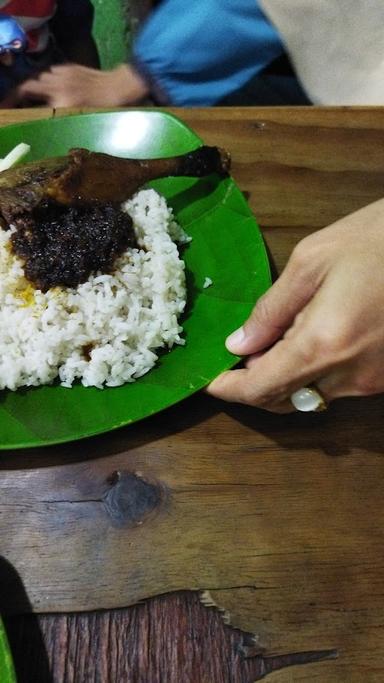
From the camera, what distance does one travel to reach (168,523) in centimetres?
114

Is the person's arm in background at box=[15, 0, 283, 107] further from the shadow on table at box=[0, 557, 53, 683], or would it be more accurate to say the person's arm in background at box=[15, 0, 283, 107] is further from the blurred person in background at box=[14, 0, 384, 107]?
the shadow on table at box=[0, 557, 53, 683]

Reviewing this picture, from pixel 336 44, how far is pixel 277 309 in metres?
1.18

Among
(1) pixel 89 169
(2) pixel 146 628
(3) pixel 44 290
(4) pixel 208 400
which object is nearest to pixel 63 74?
(1) pixel 89 169

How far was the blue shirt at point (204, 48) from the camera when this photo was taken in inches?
75.7

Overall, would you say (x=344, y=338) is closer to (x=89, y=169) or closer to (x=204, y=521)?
(x=204, y=521)

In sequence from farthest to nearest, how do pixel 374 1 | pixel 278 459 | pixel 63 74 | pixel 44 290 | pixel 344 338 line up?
pixel 63 74
pixel 374 1
pixel 44 290
pixel 278 459
pixel 344 338

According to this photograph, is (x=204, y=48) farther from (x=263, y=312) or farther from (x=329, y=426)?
(x=329, y=426)

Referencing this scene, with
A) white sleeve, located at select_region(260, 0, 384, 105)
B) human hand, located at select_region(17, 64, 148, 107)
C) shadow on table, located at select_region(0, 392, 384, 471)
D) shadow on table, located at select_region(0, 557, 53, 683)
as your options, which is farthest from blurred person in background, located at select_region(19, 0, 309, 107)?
shadow on table, located at select_region(0, 557, 53, 683)

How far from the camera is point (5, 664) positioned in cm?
87

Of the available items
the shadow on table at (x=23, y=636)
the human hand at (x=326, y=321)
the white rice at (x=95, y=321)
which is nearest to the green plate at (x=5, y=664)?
the shadow on table at (x=23, y=636)

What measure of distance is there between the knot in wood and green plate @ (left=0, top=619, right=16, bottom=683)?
309mm

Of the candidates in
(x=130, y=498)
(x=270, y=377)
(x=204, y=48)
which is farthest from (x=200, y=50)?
(x=130, y=498)

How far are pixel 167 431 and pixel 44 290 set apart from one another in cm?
44

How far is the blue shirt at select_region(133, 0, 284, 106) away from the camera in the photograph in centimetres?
192
